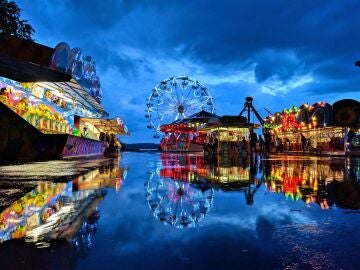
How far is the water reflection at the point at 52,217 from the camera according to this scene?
10.2 feet

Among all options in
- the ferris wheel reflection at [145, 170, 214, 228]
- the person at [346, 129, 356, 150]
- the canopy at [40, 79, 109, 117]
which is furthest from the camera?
the person at [346, 129, 356, 150]

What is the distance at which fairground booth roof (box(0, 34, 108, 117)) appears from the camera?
849cm

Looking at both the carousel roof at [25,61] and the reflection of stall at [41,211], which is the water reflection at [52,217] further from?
the carousel roof at [25,61]

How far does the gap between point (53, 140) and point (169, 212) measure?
1388 centimetres

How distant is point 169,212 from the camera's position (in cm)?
446

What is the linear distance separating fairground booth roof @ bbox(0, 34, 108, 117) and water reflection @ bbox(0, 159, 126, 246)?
3595 millimetres

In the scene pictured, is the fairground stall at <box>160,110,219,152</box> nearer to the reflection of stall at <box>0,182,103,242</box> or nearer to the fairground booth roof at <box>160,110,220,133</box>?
the fairground booth roof at <box>160,110,220,133</box>

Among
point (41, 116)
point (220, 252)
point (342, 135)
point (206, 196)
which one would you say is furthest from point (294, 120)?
point (220, 252)

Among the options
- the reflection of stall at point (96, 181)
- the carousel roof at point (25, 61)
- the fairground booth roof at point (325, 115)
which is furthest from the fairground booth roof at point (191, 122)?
the reflection of stall at point (96, 181)

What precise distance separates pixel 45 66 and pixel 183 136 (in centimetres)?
4617

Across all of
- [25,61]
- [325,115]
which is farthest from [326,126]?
[25,61]

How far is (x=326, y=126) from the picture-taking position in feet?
114

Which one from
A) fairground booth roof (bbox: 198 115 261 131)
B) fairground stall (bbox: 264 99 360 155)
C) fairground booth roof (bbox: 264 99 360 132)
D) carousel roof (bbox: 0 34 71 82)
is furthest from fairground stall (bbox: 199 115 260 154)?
carousel roof (bbox: 0 34 71 82)

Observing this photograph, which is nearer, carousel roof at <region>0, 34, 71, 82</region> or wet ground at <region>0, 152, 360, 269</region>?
wet ground at <region>0, 152, 360, 269</region>
